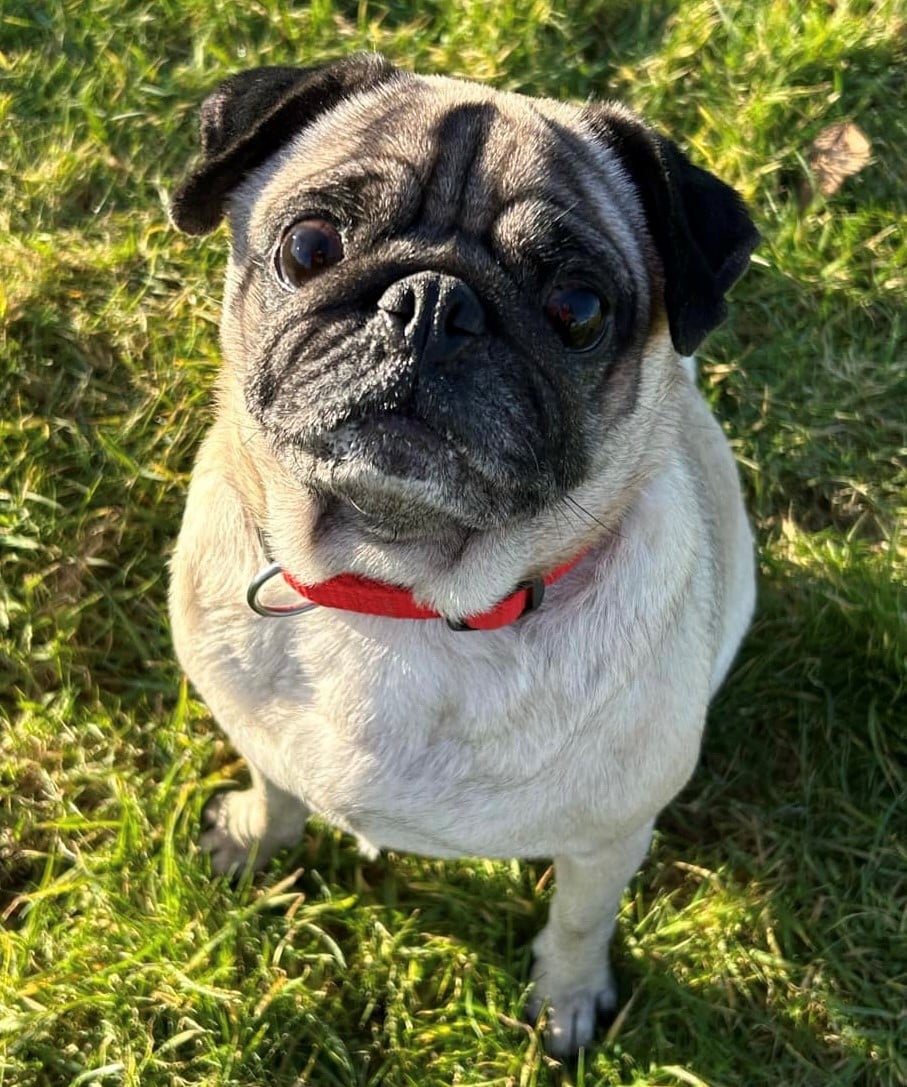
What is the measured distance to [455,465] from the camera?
2303 millimetres

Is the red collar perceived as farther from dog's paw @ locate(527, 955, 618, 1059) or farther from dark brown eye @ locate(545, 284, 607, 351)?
dog's paw @ locate(527, 955, 618, 1059)

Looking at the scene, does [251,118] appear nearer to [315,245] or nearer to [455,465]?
[315,245]

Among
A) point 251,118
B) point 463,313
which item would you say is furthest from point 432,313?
point 251,118

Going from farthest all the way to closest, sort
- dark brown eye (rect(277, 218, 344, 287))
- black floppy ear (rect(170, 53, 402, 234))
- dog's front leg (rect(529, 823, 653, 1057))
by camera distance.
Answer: dog's front leg (rect(529, 823, 653, 1057)), black floppy ear (rect(170, 53, 402, 234)), dark brown eye (rect(277, 218, 344, 287))

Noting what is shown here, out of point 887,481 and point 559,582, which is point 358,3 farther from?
point 559,582

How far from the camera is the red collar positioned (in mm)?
2717

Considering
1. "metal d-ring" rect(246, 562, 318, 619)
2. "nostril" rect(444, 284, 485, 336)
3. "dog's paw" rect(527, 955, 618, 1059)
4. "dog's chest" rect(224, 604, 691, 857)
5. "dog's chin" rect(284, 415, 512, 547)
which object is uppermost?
"nostril" rect(444, 284, 485, 336)

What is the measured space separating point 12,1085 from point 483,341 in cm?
279

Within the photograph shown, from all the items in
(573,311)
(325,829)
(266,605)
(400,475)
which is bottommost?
(325,829)

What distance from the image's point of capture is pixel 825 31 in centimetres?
495

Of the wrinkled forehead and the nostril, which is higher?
the wrinkled forehead

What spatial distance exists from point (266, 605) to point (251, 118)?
3.96ft

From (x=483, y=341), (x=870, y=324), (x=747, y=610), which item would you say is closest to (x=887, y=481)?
(x=870, y=324)

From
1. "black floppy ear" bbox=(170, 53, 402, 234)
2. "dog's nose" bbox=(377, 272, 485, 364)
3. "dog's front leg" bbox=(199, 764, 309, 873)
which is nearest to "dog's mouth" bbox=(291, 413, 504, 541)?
"dog's nose" bbox=(377, 272, 485, 364)
